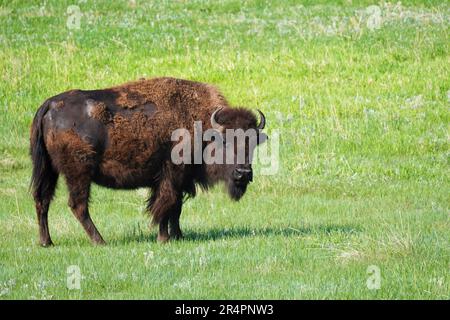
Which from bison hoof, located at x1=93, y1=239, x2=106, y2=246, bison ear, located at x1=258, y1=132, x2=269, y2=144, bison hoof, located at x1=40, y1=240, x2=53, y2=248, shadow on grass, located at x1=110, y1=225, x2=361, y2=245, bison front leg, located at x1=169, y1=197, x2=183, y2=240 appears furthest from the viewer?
bison ear, located at x1=258, y1=132, x2=269, y2=144

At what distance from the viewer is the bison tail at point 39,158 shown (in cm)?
1070

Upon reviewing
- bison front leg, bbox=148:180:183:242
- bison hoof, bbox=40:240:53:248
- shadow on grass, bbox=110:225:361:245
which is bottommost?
bison hoof, bbox=40:240:53:248

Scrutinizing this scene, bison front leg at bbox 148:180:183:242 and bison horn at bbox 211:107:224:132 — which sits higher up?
bison horn at bbox 211:107:224:132

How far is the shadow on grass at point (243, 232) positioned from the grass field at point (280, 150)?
0.11 feet

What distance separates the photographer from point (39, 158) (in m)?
10.7

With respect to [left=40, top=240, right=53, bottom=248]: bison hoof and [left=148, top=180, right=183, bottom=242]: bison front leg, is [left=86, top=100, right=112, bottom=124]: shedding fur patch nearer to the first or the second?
[left=148, top=180, right=183, bottom=242]: bison front leg

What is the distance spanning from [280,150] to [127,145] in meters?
5.38

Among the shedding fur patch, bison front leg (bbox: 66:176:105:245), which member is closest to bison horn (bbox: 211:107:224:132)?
the shedding fur patch

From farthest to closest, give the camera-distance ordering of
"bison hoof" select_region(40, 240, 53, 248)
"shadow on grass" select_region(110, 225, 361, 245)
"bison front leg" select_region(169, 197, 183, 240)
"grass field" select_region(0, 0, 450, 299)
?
1. "bison front leg" select_region(169, 197, 183, 240)
2. "shadow on grass" select_region(110, 225, 361, 245)
3. "bison hoof" select_region(40, 240, 53, 248)
4. "grass field" select_region(0, 0, 450, 299)

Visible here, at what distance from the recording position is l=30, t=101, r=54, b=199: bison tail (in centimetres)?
1070

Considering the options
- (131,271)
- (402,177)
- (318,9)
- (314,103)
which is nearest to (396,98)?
(314,103)

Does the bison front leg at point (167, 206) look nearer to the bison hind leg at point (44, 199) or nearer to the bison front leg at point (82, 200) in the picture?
the bison front leg at point (82, 200)

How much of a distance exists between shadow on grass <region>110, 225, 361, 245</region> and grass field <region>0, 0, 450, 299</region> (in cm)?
3

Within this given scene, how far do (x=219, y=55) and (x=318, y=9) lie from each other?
559cm
